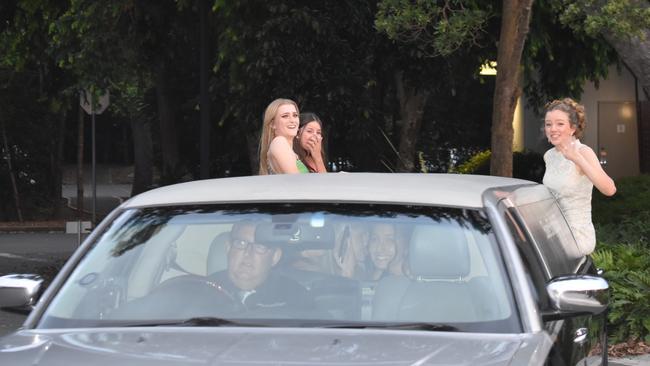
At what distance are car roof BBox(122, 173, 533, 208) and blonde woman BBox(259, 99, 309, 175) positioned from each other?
8.97 ft

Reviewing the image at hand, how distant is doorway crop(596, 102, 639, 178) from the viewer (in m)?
28.8

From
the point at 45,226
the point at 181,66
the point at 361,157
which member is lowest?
the point at 45,226

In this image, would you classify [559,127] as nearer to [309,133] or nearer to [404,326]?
[309,133]

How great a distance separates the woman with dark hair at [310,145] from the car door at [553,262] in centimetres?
267

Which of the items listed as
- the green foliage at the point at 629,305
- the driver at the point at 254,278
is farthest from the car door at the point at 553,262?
the green foliage at the point at 629,305

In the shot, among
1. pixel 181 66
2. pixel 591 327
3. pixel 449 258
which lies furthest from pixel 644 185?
pixel 181 66

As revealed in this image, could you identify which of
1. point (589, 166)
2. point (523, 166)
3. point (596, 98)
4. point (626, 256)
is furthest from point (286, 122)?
point (596, 98)

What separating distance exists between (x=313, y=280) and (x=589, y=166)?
362 cm

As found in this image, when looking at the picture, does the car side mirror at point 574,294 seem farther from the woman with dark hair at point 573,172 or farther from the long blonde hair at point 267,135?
the long blonde hair at point 267,135

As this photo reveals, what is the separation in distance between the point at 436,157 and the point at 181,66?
7648mm

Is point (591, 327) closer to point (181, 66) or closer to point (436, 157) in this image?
point (181, 66)

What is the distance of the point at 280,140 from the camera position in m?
8.11

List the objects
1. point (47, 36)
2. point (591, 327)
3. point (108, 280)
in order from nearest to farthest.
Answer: point (108, 280) → point (591, 327) → point (47, 36)

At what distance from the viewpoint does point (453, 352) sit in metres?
3.93
